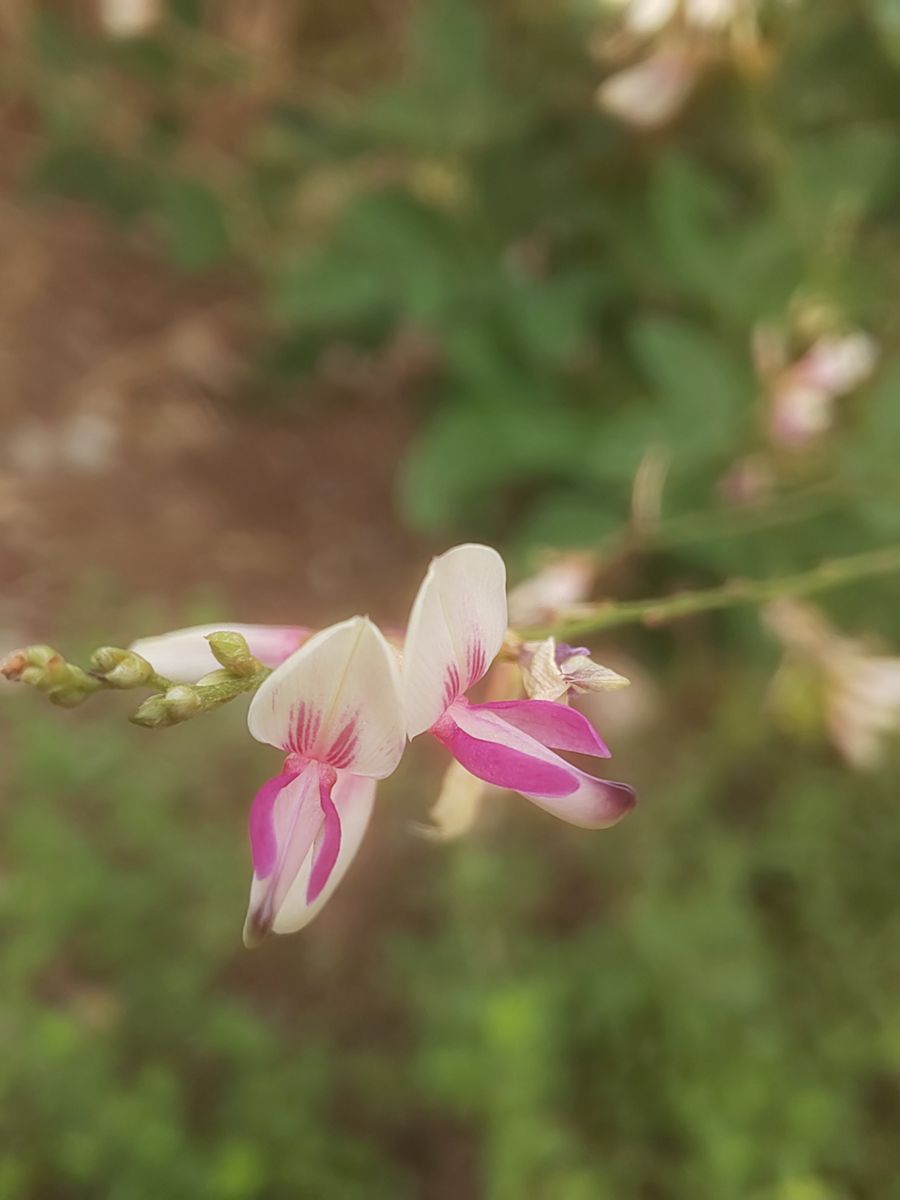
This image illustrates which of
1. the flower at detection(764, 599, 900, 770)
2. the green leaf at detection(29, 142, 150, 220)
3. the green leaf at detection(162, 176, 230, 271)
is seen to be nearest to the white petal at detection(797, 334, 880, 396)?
the flower at detection(764, 599, 900, 770)

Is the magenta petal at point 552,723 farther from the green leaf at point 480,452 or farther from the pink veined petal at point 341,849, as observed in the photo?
the green leaf at point 480,452

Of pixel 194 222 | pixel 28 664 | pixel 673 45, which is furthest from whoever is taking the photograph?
pixel 194 222

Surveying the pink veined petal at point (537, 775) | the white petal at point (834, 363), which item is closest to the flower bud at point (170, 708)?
the pink veined petal at point (537, 775)

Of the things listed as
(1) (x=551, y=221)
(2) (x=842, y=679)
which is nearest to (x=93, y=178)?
(1) (x=551, y=221)

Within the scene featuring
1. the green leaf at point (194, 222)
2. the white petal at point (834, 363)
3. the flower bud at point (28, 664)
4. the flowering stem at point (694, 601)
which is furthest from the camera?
the green leaf at point (194, 222)

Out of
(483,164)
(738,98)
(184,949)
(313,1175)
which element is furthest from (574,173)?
(313,1175)

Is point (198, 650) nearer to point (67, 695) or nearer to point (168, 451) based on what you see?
point (67, 695)

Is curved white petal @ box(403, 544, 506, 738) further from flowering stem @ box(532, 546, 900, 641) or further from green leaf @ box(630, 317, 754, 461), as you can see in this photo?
green leaf @ box(630, 317, 754, 461)
